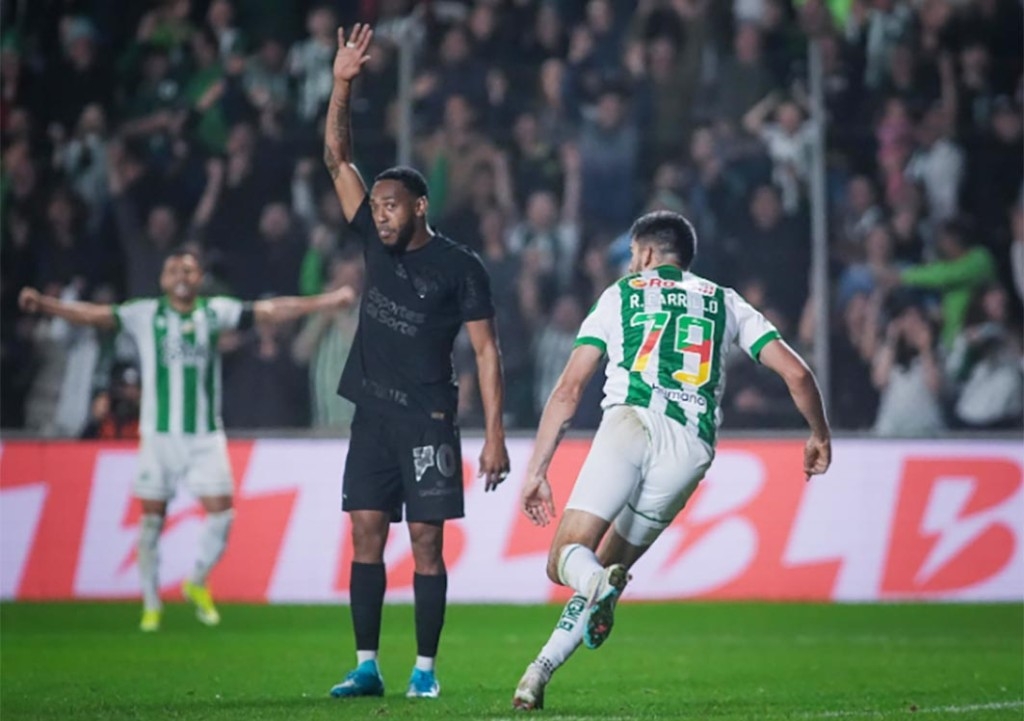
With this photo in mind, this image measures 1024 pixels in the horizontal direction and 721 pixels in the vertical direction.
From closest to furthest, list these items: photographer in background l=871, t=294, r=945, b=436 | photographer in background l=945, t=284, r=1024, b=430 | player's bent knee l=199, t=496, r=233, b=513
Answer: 1. player's bent knee l=199, t=496, r=233, b=513
2. photographer in background l=945, t=284, r=1024, b=430
3. photographer in background l=871, t=294, r=945, b=436

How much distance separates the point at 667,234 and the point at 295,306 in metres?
5.35

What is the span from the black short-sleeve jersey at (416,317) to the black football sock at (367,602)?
656 millimetres

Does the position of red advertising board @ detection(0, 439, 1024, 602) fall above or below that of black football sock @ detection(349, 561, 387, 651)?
below

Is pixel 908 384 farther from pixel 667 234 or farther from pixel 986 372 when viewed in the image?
pixel 667 234

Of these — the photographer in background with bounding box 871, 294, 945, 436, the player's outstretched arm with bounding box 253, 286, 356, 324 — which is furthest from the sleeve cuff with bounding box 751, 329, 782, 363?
the photographer in background with bounding box 871, 294, 945, 436

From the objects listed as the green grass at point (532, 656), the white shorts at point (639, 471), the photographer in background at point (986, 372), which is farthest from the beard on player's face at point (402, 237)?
the photographer in background at point (986, 372)

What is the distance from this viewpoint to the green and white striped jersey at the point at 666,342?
22.4ft

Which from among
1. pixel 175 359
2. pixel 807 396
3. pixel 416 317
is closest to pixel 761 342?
pixel 807 396

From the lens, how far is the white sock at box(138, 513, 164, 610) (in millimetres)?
11820

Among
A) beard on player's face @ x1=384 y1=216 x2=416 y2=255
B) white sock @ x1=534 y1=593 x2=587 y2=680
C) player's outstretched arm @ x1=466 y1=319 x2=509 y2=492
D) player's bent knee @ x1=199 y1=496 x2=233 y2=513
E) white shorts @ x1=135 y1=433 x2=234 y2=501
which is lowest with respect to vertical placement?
player's bent knee @ x1=199 y1=496 x2=233 y2=513

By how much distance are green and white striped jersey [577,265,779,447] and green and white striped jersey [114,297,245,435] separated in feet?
19.0

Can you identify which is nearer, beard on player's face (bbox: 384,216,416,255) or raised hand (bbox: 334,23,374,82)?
beard on player's face (bbox: 384,216,416,255)

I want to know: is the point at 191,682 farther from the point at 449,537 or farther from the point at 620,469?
the point at 449,537

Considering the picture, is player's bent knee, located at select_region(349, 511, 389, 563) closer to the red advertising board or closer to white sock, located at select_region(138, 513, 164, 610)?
white sock, located at select_region(138, 513, 164, 610)
